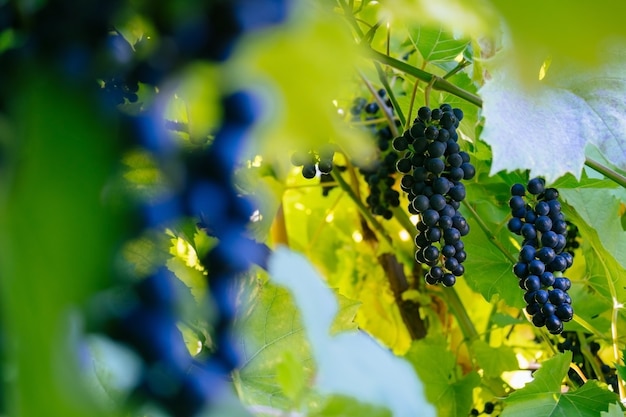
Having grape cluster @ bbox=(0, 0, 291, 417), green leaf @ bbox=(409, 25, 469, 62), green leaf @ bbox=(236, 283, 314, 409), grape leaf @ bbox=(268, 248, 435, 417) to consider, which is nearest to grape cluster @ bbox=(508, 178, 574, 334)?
green leaf @ bbox=(409, 25, 469, 62)

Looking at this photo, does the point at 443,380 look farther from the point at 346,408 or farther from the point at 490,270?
the point at 346,408

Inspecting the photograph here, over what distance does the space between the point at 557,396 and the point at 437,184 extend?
244 millimetres

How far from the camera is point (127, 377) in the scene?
16 cm

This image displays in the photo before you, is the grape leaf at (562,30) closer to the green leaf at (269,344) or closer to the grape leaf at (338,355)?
the grape leaf at (338,355)

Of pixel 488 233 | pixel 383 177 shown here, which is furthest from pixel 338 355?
pixel 383 177

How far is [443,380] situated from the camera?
75cm

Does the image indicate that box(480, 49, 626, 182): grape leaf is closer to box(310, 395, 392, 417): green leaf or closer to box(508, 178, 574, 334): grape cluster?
box(508, 178, 574, 334): grape cluster

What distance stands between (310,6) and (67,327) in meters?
0.09

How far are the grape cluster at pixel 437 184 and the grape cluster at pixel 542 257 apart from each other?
63mm

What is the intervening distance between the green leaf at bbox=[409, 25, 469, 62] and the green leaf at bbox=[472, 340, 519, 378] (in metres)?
0.34

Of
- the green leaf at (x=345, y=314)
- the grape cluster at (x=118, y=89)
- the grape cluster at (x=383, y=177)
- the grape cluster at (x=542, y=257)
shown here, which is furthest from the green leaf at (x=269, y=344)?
the grape cluster at (x=383, y=177)

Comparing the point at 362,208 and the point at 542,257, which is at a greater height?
the point at 542,257

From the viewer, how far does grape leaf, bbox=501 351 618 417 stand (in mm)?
599

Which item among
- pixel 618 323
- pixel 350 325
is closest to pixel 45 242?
pixel 350 325
